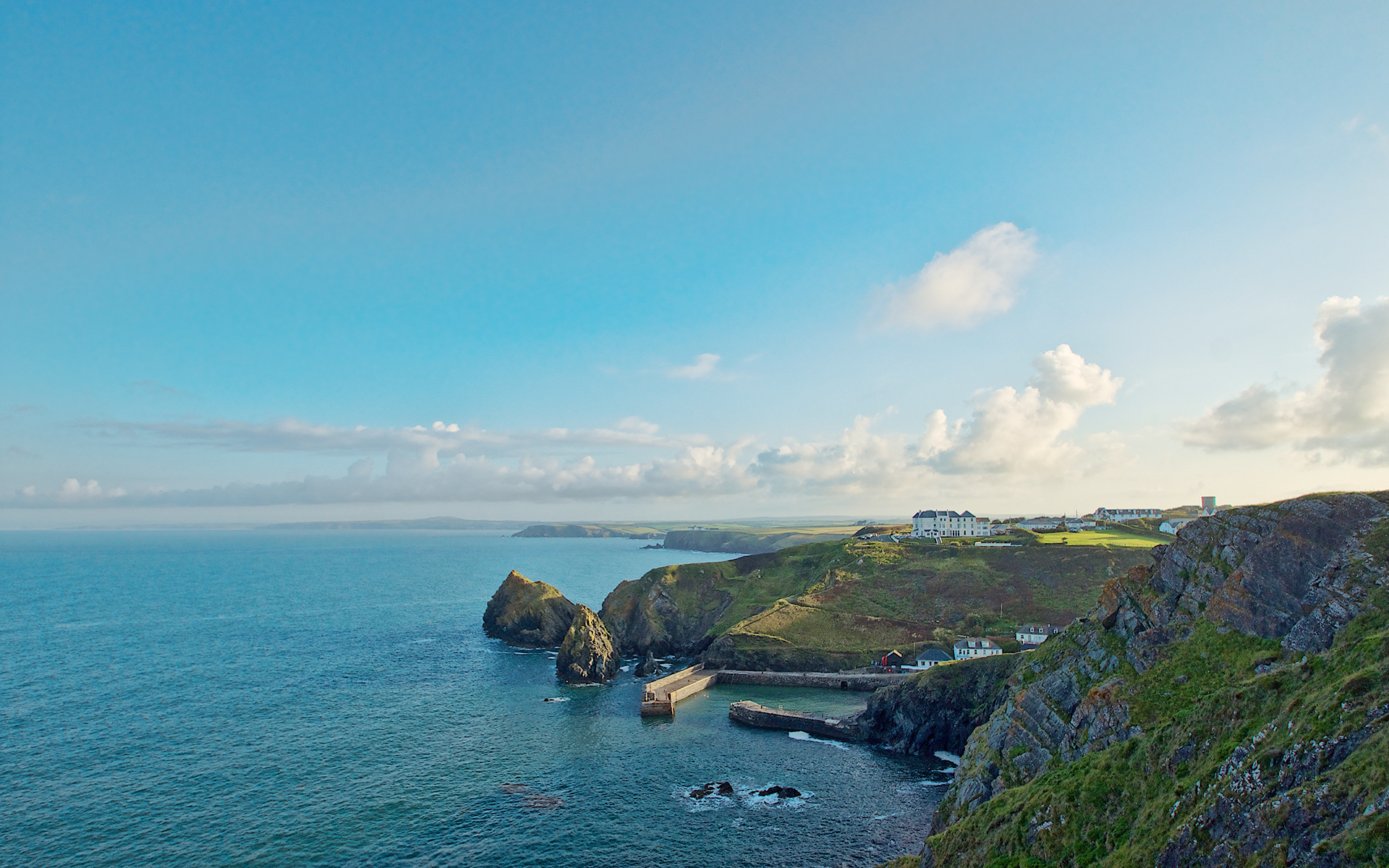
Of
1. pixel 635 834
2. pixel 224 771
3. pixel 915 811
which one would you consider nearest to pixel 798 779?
pixel 915 811

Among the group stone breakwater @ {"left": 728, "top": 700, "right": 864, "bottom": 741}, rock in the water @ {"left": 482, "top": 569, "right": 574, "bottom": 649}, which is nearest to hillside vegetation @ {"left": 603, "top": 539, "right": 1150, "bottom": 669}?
rock in the water @ {"left": 482, "top": 569, "right": 574, "bottom": 649}

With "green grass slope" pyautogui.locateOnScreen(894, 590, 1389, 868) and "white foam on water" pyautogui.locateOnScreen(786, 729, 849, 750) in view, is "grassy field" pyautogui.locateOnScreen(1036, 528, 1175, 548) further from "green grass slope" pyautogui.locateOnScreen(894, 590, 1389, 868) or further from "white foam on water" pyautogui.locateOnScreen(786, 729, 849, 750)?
"green grass slope" pyautogui.locateOnScreen(894, 590, 1389, 868)

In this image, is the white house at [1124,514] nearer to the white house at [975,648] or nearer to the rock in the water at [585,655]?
the white house at [975,648]

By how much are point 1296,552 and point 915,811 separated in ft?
112

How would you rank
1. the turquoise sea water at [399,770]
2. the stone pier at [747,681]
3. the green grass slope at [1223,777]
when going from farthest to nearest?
1. the stone pier at [747,681]
2. the turquoise sea water at [399,770]
3. the green grass slope at [1223,777]

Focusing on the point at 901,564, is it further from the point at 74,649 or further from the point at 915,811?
the point at 74,649

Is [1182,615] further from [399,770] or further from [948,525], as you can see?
[948,525]

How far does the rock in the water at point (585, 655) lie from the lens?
99.2 m

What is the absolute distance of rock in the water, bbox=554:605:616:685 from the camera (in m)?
99.2

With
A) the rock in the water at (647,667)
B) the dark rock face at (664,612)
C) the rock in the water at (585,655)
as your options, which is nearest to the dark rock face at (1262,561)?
the rock in the water at (585,655)

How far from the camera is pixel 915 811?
179ft

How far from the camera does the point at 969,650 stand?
92.6m

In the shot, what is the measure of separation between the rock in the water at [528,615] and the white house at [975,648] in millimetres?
70910

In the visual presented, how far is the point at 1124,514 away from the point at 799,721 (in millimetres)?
160559
